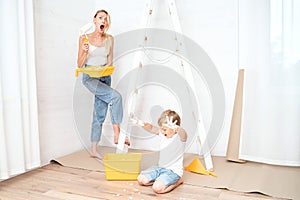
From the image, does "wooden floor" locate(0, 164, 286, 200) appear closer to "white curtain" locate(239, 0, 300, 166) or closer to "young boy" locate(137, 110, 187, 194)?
"young boy" locate(137, 110, 187, 194)

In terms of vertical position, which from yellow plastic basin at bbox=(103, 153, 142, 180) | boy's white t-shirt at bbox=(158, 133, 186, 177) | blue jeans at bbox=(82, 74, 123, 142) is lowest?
yellow plastic basin at bbox=(103, 153, 142, 180)

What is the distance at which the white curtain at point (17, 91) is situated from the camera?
163cm

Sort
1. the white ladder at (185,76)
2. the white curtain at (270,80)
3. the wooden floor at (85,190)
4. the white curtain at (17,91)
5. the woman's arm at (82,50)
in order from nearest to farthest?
1. the wooden floor at (85,190)
2. the white curtain at (17,91)
3. the white curtain at (270,80)
4. the white ladder at (185,76)
5. the woman's arm at (82,50)

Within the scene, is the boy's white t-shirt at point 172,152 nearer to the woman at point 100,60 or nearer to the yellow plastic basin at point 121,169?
the yellow plastic basin at point 121,169

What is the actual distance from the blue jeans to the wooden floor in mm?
413

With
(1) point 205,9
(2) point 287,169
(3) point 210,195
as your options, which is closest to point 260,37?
(1) point 205,9

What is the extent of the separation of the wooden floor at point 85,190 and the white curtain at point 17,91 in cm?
9

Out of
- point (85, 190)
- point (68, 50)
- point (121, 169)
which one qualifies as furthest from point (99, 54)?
point (85, 190)

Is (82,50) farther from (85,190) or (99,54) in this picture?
(85,190)

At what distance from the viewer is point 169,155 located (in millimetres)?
1710

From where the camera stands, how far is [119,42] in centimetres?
246

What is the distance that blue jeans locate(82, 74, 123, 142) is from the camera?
6.80 ft

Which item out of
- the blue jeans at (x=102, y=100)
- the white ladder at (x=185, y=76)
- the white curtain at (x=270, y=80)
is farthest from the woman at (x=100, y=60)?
the white curtain at (x=270, y=80)

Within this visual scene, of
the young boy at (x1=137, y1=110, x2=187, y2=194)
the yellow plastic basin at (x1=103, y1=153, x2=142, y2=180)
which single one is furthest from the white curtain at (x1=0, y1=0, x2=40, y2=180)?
the young boy at (x1=137, y1=110, x2=187, y2=194)
